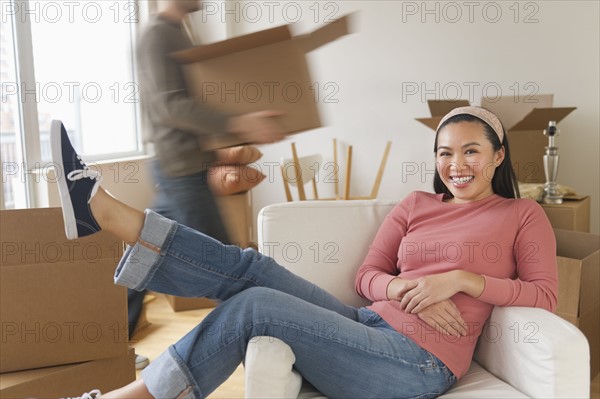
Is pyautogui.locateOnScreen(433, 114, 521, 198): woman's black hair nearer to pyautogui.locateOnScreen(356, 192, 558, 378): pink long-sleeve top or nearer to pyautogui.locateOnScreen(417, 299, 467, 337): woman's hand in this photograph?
pyautogui.locateOnScreen(356, 192, 558, 378): pink long-sleeve top

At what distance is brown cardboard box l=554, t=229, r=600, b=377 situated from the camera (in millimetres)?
2186

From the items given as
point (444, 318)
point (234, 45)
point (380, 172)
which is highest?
point (234, 45)

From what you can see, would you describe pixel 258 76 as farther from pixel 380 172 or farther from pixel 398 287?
Answer: pixel 380 172

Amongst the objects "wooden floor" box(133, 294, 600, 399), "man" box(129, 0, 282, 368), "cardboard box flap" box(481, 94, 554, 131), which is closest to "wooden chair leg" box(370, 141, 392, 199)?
"cardboard box flap" box(481, 94, 554, 131)

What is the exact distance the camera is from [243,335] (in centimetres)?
135

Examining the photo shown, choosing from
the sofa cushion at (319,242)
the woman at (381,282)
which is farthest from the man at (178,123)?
the woman at (381,282)

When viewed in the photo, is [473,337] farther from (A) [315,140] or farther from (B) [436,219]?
(A) [315,140]

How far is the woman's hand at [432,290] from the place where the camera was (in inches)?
59.5

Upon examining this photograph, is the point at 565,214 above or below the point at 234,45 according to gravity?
below

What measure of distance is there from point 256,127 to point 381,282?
0.54m

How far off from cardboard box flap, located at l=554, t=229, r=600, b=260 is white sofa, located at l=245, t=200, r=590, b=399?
90 cm

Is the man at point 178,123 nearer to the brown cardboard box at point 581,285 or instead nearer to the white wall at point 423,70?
the brown cardboard box at point 581,285

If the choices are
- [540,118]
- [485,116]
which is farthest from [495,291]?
[540,118]

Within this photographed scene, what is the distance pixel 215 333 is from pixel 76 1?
255 cm
